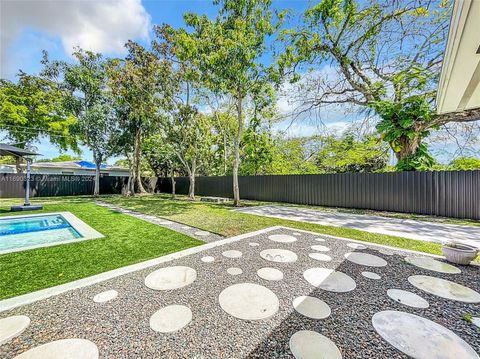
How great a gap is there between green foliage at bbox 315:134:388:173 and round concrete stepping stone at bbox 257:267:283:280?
9.00 metres

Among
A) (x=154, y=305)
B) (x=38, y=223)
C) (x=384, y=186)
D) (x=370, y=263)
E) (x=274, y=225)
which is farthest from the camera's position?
(x=384, y=186)

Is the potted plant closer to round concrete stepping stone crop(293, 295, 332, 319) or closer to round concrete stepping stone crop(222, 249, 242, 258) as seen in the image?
round concrete stepping stone crop(293, 295, 332, 319)

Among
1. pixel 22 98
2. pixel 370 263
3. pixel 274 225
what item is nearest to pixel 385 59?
pixel 274 225

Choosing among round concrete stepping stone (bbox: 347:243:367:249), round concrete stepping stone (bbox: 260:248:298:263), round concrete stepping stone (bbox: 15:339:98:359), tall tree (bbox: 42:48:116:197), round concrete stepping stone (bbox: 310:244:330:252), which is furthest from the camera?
tall tree (bbox: 42:48:116:197)

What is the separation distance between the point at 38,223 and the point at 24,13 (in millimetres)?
6163

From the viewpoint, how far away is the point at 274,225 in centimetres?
499

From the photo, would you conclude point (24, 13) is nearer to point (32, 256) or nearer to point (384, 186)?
point (32, 256)

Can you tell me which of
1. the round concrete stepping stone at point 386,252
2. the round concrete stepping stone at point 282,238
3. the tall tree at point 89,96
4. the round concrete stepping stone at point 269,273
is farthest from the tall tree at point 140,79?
the round concrete stepping stone at point 386,252

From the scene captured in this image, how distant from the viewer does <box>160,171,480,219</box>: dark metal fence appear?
19.1ft

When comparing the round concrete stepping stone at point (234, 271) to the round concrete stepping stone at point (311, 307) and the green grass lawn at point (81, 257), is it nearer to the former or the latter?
the round concrete stepping stone at point (311, 307)

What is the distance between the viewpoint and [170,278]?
2316 mm

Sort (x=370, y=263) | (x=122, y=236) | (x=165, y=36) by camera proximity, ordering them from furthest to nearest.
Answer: (x=165, y=36) < (x=122, y=236) < (x=370, y=263)

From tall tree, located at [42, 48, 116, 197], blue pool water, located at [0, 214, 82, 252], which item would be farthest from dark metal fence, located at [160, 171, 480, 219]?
tall tree, located at [42, 48, 116, 197]

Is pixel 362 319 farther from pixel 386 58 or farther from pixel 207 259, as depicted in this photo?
pixel 386 58
